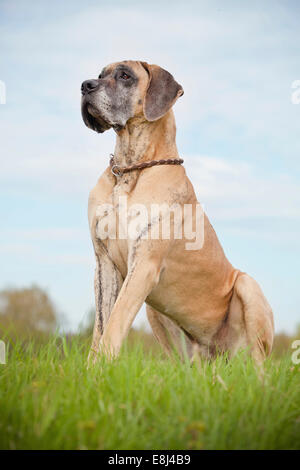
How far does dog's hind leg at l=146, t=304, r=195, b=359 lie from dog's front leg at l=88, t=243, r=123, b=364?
2.23 ft

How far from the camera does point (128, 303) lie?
3.40 m

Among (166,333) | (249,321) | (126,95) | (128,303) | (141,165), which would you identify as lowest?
(166,333)

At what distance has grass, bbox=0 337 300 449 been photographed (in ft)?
6.36

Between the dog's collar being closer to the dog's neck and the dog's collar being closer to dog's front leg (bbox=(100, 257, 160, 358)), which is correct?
the dog's neck

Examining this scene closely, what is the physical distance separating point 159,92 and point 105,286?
1.57 m

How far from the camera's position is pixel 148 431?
207 cm

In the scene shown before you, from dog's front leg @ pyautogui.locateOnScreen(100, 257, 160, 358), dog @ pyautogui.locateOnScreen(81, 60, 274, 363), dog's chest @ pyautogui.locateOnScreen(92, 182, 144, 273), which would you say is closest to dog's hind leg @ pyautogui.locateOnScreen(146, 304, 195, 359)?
dog @ pyautogui.locateOnScreen(81, 60, 274, 363)

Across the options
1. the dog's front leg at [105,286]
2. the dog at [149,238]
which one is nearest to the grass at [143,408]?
the dog at [149,238]

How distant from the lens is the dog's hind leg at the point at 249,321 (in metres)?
4.18

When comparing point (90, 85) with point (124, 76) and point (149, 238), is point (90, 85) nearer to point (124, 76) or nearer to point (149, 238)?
point (124, 76)

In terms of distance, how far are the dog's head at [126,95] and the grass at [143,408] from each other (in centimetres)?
186

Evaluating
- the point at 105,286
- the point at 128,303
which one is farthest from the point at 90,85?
the point at 128,303

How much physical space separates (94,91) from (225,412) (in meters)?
2.55
